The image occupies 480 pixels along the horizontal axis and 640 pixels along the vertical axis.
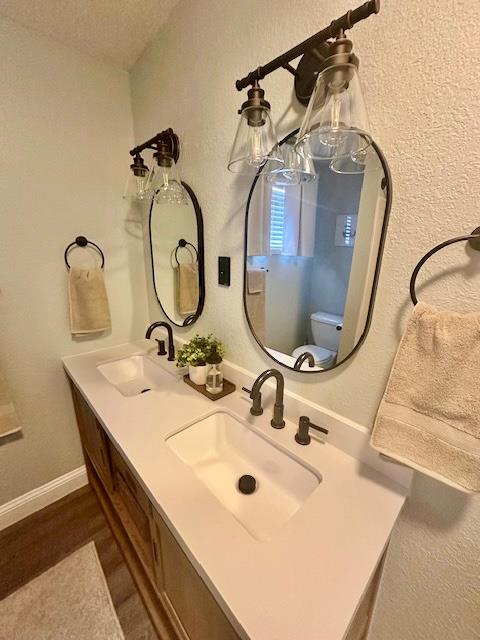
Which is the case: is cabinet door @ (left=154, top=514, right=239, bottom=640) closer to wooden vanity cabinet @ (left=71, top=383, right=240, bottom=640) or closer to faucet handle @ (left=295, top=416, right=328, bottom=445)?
wooden vanity cabinet @ (left=71, top=383, right=240, bottom=640)

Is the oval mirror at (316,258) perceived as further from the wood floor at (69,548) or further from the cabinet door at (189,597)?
the wood floor at (69,548)

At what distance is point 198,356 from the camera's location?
1107 mm

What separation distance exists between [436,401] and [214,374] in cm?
75

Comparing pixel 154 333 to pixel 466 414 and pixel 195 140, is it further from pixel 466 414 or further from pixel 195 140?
pixel 466 414

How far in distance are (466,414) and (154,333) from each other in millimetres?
1503

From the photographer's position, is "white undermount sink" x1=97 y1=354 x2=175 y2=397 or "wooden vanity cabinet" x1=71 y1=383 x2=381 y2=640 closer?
"wooden vanity cabinet" x1=71 y1=383 x2=381 y2=640

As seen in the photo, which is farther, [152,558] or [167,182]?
[167,182]

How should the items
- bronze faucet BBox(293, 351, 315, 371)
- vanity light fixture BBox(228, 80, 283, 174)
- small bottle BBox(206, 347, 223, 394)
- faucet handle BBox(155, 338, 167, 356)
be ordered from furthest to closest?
faucet handle BBox(155, 338, 167, 356), small bottle BBox(206, 347, 223, 394), bronze faucet BBox(293, 351, 315, 371), vanity light fixture BBox(228, 80, 283, 174)

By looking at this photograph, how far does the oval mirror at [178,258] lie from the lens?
3.96 ft

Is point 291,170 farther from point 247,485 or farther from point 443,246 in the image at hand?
point 247,485

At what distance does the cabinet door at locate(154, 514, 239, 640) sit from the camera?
558 mm

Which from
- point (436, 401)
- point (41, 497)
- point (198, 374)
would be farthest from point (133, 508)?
point (436, 401)

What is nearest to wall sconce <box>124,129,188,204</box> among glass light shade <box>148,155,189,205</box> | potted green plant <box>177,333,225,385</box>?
glass light shade <box>148,155,189,205</box>

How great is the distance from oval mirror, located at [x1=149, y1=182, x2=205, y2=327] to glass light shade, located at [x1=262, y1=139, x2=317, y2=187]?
425mm
